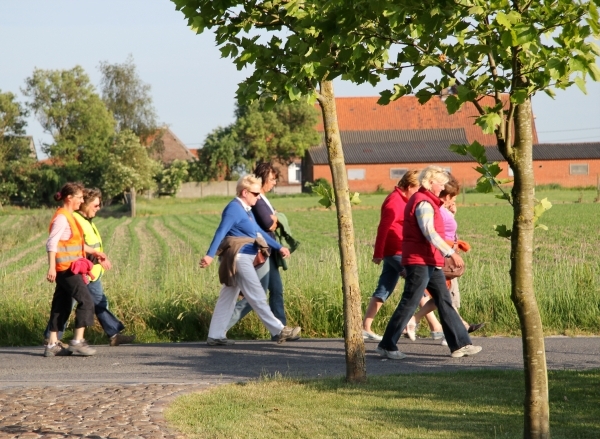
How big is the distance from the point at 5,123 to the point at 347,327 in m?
87.7

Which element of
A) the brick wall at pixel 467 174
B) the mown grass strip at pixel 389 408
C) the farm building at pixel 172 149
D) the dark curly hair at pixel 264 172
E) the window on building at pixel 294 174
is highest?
the farm building at pixel 172 149

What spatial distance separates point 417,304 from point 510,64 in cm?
501

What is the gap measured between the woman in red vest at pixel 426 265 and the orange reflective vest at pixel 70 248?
345cm

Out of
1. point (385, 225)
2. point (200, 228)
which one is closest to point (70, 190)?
point (385, 225)

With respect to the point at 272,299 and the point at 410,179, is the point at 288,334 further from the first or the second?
the point at 410,179

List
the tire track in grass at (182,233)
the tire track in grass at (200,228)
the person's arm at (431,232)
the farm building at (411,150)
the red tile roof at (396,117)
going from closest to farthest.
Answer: the person's arm at (431,232), the tire track in grass at (182,233), the tire track in grass at (200,228), the farm building at (411,150), the red tile roof at (396,117)

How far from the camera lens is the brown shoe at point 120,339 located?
1134 centimetres

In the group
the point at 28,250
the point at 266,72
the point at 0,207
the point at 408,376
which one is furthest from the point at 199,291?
the point at 0,207

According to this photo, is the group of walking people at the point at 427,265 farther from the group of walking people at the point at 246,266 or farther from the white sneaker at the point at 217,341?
the white sneaker at the point at 217,341

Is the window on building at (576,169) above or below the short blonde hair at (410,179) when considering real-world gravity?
above

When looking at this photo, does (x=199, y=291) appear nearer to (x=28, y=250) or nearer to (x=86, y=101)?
(x=28, y=250)

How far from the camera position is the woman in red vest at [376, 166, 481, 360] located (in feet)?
31.4

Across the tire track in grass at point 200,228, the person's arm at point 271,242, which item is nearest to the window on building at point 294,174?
the tire track in grass at point 200,228

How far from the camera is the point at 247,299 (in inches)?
435
